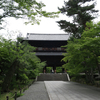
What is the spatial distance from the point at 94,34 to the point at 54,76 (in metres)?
17.9

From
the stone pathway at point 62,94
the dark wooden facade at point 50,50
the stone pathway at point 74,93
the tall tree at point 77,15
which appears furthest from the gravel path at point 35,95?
the dark wooden facade at point 50,50

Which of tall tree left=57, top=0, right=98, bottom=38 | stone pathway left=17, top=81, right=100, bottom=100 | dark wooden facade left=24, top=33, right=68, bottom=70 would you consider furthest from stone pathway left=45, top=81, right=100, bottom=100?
dark wooden facade left=24, top=33, right=68, bottom=70

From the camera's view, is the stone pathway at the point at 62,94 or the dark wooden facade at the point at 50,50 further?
the dark wooden facade at the point at 50,50

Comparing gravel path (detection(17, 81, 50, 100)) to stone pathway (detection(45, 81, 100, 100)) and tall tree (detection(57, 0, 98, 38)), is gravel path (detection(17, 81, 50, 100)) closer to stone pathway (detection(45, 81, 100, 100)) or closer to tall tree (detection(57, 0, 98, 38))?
stone pathway (detection(45, 81, 100, 100))

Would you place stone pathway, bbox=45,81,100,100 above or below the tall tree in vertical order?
below

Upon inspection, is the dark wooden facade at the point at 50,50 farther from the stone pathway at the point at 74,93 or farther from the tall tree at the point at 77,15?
the stone pathway at the point at 74,93

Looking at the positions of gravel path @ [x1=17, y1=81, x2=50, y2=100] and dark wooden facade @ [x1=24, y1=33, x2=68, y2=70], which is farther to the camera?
dark wooden facade @ [x1=24, y1=33, x2=68, y2=70]

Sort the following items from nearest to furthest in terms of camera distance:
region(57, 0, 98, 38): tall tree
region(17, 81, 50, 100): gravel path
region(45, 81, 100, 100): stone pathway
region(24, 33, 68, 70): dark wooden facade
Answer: region(17, 81, 50, 100): gravel path → region(45, 81, 100, 100): stone pathway → region(57, 0, 98, 38): tall tree → region(24, 33, 68, 70): dark wooden facade

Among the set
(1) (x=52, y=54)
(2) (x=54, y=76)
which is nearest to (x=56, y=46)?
(1) (x=52, y=54)

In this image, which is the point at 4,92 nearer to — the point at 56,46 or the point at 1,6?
the point at 1,6

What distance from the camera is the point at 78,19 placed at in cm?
1644

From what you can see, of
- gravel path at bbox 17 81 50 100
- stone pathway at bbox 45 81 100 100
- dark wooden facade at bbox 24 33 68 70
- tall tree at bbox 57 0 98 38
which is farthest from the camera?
dark wooden facade at bbox 24 33 68 70

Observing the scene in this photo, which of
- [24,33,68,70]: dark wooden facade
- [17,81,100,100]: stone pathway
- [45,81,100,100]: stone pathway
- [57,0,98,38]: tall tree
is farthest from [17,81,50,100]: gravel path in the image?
[24,33,68,70]: dark wooden facade

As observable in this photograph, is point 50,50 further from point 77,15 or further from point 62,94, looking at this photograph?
point 62,94
